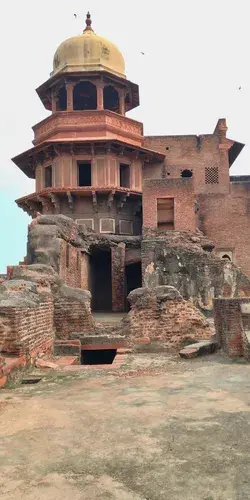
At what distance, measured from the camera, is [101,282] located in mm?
21188

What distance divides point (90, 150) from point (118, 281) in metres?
7.74

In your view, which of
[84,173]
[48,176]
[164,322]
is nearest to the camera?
[164,322]

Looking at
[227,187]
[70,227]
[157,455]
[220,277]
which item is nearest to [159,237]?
[220,277]

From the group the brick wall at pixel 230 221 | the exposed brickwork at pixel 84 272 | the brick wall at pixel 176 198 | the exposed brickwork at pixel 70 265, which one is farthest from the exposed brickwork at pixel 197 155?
the exposed brickwork at pixel 70 265

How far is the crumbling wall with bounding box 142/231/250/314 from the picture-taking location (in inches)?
662

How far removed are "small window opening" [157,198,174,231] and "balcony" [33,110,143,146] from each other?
13.4 ft

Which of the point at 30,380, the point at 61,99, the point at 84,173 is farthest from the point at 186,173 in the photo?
the point at 30,380

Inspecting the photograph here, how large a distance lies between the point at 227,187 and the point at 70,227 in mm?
14432

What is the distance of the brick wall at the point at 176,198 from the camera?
20.0m

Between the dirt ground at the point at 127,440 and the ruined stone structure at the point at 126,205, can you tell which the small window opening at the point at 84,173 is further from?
the dirt ground at the point at 127,440

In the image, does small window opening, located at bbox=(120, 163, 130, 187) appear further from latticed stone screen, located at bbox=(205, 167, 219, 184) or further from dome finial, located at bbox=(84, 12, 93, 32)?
dome finial, located at bbox=(84, 12, 93, 32)

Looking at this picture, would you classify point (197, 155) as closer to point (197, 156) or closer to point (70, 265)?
point (197, 156)

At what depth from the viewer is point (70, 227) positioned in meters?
13.2

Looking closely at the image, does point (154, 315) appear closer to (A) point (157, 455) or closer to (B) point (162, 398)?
(B) point (162, 398)
